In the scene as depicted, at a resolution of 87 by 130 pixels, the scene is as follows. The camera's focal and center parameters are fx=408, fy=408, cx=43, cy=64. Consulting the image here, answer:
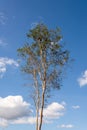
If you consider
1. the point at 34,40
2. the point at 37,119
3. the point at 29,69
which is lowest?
the point at 37,119

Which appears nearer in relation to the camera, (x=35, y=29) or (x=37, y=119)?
(x=37, y=119)

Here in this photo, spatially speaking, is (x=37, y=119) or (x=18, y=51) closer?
(x=37, y=119)

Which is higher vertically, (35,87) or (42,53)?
(42,53)

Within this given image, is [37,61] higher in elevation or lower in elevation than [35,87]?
higher

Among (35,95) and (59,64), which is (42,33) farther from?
(35,95)

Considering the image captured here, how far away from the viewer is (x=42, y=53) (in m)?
48.1

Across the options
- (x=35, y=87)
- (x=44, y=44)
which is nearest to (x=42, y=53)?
(x=44, y=44)

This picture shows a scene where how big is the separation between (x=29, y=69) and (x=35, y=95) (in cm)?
348

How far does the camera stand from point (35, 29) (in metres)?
48.8

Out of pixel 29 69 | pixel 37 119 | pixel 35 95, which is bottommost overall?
pixel 37 119

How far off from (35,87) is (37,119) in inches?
172

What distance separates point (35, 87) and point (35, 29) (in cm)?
699

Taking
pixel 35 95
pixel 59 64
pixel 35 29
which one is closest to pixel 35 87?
pixel 35 95

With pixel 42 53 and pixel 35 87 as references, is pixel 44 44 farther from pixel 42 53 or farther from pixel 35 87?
pixel 35 87
